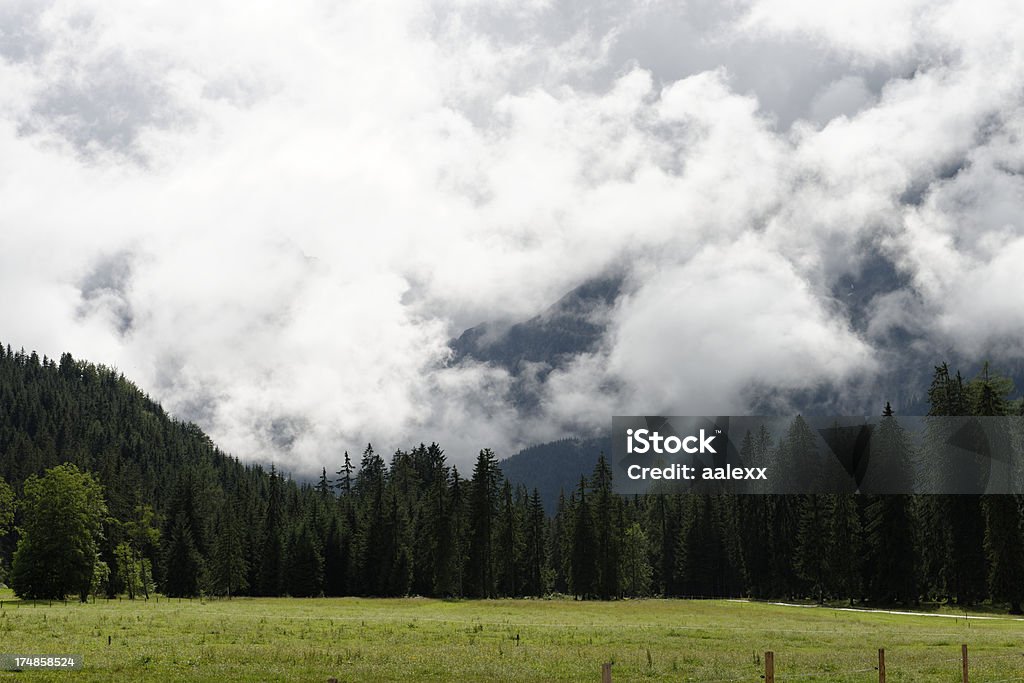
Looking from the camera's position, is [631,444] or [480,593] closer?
[631,444]

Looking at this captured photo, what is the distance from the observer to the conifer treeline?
88.0m

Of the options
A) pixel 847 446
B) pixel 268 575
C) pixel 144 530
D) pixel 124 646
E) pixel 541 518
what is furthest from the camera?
pixel 541 518

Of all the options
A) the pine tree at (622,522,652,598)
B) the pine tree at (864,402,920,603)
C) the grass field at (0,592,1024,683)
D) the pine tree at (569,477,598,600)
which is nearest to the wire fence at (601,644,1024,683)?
the grass field at (0,592,1024,683)

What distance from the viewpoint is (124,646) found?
39031 mm

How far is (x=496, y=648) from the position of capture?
140 feet

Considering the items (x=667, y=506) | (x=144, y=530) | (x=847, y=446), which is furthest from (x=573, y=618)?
(x=667, y=506)

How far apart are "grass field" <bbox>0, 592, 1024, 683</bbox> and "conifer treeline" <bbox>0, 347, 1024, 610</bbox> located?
2349 cm

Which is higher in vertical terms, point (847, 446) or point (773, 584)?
point (847, 446)

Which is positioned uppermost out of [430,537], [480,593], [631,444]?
[631,444]

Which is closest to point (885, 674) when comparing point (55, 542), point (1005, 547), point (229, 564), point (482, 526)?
point (1005, 547)

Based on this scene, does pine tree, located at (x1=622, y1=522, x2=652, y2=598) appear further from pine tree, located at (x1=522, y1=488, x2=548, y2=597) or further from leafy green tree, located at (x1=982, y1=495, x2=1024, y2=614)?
leafy green tree, located at (x1=982, y1=495, x2=1024, y2=614)

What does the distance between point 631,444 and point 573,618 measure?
29141 mm

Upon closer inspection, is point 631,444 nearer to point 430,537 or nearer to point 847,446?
point 847,446

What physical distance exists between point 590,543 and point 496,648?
8881 centimetres
